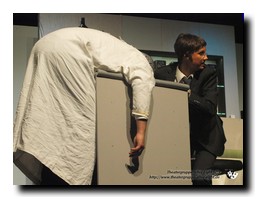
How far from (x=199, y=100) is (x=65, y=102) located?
2.25ft

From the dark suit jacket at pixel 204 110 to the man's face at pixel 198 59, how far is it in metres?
0.03

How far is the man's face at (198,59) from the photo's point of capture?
6.55ft

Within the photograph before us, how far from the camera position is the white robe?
1.59 meters

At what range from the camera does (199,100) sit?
1.89 meters

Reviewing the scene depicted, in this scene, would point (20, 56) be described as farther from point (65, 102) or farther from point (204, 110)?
point (204, 110)

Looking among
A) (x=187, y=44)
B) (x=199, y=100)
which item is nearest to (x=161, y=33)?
(x=187, y=44)

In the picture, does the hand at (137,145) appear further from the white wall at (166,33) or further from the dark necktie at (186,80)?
the white wall at (166,33)

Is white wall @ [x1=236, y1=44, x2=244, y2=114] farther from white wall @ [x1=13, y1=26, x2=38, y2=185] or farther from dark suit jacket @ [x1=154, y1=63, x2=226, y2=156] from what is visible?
white wall @ [x1=13, y1=26, x2=38, y2=185]

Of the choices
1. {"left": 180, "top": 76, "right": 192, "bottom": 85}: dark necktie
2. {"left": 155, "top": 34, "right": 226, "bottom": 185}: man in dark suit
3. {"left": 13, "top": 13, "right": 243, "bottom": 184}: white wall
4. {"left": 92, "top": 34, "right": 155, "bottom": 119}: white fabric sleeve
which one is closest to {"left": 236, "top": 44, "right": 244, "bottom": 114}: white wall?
{"left": 13, "top": 13, "right": 243, "bottom": 184}: white wall

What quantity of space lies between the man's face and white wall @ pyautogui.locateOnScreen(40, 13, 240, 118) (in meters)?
0.06

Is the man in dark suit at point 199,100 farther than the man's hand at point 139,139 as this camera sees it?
Yes

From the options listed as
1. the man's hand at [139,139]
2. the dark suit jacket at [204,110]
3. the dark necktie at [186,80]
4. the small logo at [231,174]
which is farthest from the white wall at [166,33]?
the man's hand at [139,139]

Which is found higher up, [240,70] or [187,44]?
[187,44]

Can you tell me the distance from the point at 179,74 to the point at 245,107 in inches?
16.9
